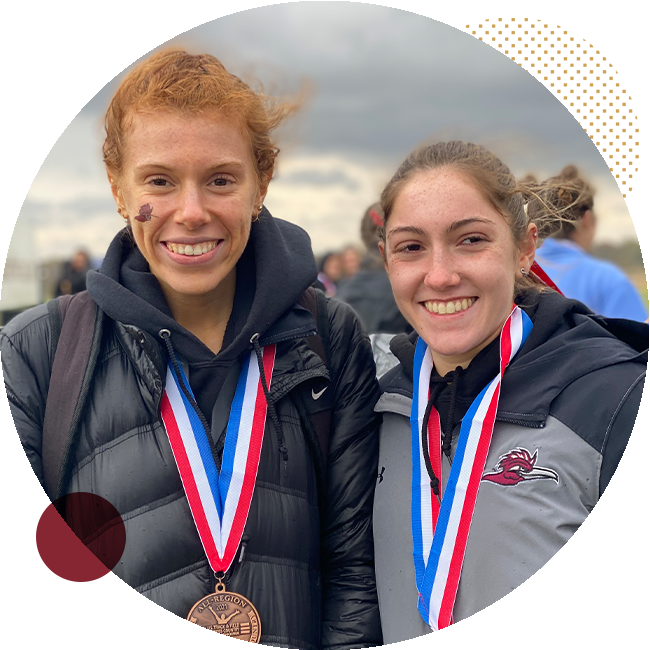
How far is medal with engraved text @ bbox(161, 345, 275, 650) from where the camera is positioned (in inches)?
76.2

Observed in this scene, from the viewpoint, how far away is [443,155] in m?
2.15

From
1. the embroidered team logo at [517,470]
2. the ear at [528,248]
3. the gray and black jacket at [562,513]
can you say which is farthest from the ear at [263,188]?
the embroidered team logo at [517,470]

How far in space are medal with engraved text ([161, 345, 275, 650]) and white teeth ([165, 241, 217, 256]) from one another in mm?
315

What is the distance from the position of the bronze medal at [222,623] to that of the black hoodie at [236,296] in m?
0.53

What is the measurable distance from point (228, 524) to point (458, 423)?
0.71 metres

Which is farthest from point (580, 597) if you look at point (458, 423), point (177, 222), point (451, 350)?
point (177, 222)

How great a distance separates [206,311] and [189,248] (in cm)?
26

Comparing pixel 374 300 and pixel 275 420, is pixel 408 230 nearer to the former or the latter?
pixel 275 420

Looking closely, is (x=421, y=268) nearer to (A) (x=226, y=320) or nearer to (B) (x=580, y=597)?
(A) (x=226, y=320)

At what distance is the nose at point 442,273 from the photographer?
203 cm

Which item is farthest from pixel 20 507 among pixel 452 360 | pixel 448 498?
pixel 452 360

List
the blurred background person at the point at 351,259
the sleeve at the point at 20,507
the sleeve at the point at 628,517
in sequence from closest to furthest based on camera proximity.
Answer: the sleeve at the point at 628,517, the sleeve at the point at 20,507, the blurred background person at the point at 351,259

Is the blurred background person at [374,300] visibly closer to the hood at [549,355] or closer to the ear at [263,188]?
the ear at [263,188]

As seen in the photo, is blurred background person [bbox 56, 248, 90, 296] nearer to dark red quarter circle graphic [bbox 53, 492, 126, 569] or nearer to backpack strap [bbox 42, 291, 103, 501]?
backpack strap [bbox 42, 291, 103, 501]
